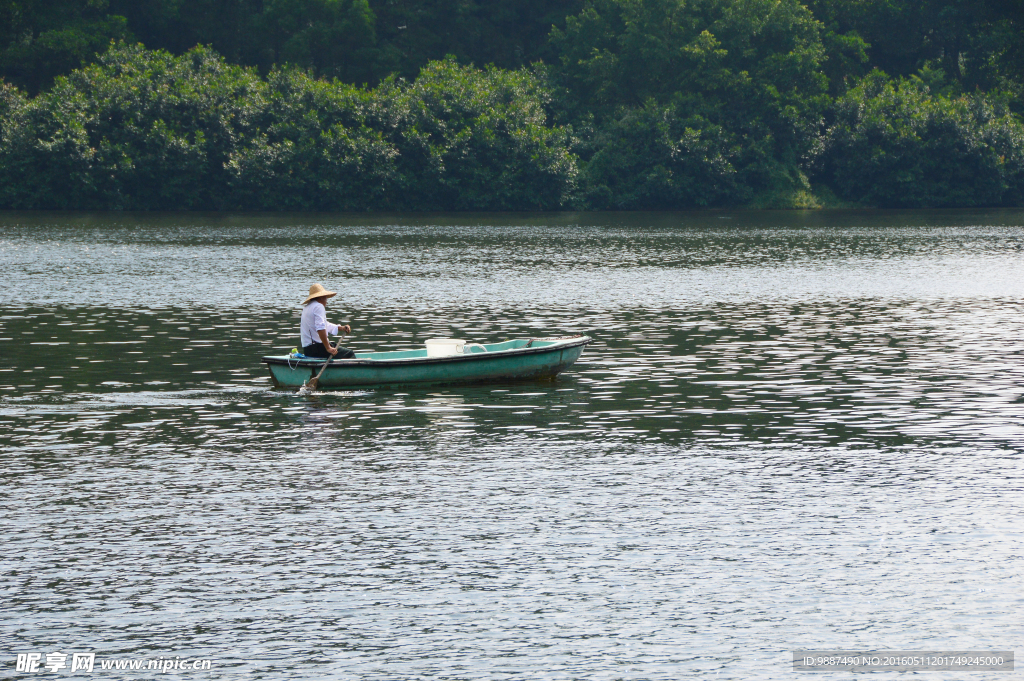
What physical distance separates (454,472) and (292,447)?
10.6 feet

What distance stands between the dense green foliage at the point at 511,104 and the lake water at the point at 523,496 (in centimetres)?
6682

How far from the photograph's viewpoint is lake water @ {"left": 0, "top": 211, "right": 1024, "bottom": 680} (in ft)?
41.4

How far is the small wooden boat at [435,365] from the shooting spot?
26.1m

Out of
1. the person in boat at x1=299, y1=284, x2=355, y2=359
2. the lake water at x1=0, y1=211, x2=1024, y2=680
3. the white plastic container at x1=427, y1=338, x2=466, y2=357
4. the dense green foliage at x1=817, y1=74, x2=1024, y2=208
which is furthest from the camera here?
the dense green foliage at x1=817, y1=74, x2=1024, y2=208

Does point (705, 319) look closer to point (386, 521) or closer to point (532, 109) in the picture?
point (386, 521)

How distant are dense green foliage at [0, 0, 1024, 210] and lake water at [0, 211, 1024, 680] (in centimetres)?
6682

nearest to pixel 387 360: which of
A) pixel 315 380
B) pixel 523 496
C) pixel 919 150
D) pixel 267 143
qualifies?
pixel 315 380

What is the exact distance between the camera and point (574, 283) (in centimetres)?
5116

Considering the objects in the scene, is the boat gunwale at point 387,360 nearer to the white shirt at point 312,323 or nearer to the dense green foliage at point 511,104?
the white shirt at point 312,323

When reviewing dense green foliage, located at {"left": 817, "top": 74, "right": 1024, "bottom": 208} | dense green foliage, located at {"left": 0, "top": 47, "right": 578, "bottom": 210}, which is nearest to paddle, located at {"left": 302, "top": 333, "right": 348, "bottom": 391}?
dense green foliage, located at {"left": 0, "top": 47, "right": 578, "bottom": 210}

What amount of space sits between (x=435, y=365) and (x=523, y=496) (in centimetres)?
897

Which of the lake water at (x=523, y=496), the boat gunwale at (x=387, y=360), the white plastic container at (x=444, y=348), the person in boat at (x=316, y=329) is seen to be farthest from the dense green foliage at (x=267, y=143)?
the boat gunwale at (x=387, y=360)

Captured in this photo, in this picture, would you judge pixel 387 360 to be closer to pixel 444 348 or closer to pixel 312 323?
pixel 312 323

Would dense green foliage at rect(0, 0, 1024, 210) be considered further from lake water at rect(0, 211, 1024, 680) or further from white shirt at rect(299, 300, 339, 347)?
white shirt at rect(299, 300, 339, 347)
